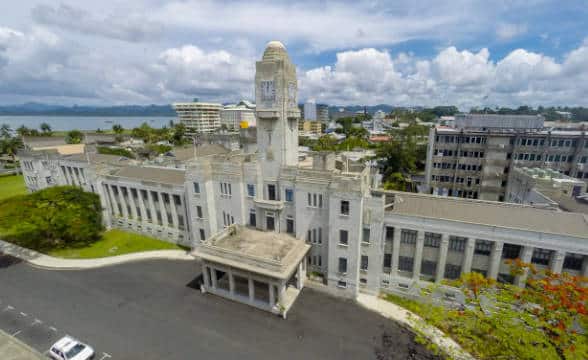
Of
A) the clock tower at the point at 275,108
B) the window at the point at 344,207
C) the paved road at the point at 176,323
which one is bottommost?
the paved road at the point at 176,323

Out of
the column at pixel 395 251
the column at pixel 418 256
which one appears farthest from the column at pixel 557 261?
the column at pixel 395 251

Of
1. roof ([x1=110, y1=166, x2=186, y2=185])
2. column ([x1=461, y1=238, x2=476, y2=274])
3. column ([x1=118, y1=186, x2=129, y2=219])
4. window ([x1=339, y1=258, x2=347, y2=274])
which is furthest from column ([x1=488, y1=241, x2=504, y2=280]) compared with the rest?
column ([x1=118, y1=186, x2=129, y2=219])

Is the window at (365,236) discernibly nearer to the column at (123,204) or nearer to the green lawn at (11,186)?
the column at (123,204)

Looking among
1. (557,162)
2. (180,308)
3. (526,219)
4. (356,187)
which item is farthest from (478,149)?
(180,308)

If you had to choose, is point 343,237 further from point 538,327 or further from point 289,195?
point 538,327

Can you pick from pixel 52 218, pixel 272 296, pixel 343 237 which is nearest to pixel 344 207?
pixel 343 237

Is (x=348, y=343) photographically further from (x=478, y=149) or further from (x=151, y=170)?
(x=478, y=149)

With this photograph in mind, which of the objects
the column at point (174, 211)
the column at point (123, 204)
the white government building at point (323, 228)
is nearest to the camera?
the white government building at point (323, 228)
